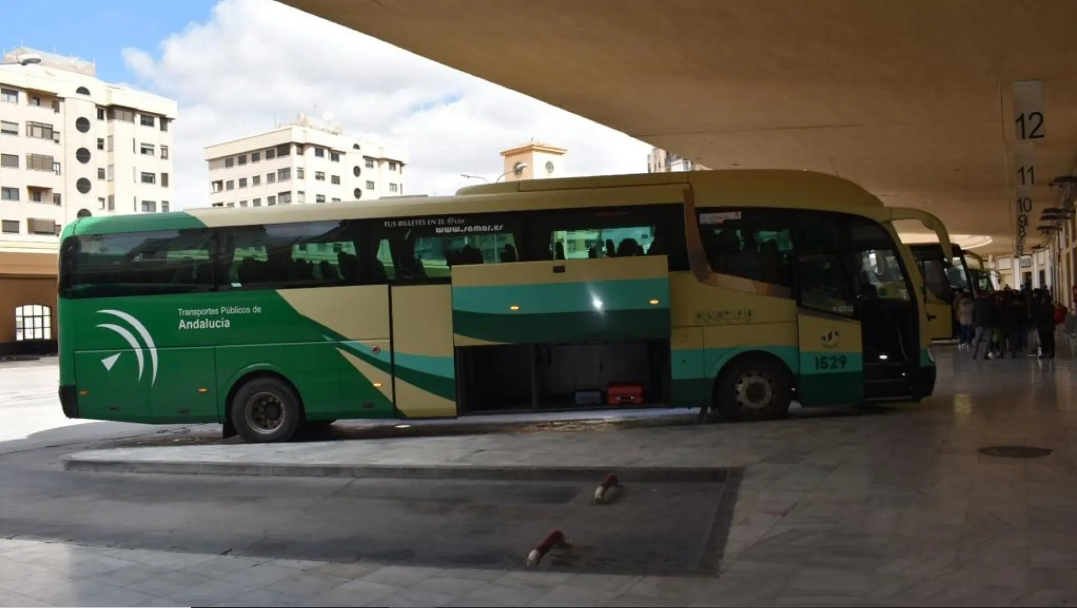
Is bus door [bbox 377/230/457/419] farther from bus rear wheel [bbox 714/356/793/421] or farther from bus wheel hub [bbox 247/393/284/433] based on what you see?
bus rear wheel [bbox 714/356/793/421]

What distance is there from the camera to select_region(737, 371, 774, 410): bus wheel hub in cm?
1284

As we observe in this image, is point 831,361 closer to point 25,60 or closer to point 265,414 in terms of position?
point 265,414

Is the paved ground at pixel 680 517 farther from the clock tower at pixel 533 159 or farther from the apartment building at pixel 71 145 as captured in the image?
the clock tower at pixel 533 159

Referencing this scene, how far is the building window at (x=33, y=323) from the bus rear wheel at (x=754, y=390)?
45055 mm

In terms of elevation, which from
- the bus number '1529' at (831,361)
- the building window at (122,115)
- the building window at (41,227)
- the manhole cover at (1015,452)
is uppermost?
the building window at (122,115)

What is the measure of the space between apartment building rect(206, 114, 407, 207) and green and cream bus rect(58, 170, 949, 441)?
265 feet

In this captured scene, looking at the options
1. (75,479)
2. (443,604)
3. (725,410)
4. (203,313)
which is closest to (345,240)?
(203,313)

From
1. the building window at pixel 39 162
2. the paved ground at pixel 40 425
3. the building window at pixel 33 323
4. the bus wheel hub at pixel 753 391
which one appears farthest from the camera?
the building window at pixel 39 162

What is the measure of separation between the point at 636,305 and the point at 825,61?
4.97 metres

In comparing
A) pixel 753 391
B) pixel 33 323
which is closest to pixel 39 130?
pixel 33 323

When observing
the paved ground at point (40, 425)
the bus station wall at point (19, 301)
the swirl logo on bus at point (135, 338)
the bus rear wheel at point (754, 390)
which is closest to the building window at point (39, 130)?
the bus station wall at point (19, 301)

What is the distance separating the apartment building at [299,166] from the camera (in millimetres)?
95750

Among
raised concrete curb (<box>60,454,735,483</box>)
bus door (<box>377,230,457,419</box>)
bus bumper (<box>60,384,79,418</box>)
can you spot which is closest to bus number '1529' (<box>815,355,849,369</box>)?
raised concrete curb (<box>60,454,735,483</box>)

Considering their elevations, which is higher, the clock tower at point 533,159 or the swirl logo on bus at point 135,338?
the clock tower at point 533,159
